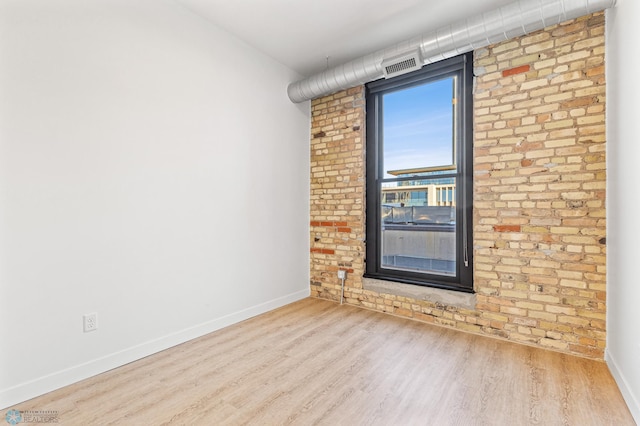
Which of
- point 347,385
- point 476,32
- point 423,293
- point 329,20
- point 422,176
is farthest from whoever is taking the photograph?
point 422,176

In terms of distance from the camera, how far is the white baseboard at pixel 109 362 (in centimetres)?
192

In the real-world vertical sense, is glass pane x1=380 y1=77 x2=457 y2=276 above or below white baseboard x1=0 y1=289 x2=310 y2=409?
above

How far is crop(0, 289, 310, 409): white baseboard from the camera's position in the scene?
192 cm

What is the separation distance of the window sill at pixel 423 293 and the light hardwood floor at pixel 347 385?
356mm

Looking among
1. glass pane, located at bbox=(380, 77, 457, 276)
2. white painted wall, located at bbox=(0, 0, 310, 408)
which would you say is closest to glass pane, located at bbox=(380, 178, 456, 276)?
glass pane, located at bbox=(380, 77, 457, 276)

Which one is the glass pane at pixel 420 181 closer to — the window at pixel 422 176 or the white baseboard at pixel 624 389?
the window at pixel 422 176

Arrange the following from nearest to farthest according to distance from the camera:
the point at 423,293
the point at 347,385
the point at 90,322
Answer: the point at 347,385, the point at 90,322, the point at 423,293

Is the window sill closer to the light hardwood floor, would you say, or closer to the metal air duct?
the light hardwood floor

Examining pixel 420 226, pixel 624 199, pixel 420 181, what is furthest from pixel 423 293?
pixel 624 199

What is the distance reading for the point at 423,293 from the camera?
3355 mm

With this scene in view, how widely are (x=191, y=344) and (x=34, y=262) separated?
1.35 meters

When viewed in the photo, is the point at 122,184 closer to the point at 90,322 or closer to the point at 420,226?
the point at 90,322

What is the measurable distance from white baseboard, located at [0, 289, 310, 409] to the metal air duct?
2884 mm

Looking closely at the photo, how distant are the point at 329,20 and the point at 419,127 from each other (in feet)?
4.91
